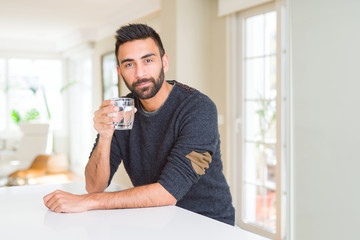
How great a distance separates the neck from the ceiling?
3.29m

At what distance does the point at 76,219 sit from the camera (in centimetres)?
108

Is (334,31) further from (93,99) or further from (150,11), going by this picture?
(93,99)

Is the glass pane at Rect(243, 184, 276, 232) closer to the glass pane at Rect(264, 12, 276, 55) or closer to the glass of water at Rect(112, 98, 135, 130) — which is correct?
the glass pane at Rect(264, 12, 276, 55)

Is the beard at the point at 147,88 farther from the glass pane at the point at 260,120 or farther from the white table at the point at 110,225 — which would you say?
the glass pane at the point at 260,120

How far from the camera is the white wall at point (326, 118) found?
2502 millimetres

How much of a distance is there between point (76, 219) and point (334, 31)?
2132 millimetres

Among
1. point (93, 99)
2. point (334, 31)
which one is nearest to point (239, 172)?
point (334, 31)

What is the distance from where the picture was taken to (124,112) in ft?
4.20

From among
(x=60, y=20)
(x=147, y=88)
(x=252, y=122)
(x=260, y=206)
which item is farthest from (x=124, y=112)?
(x=60, y=20)

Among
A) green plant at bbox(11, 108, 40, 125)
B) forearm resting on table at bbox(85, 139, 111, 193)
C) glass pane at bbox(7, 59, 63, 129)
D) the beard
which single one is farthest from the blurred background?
green plant at bbox(11, 108, 40, 125)

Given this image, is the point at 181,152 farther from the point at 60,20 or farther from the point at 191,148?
the point at 60,20

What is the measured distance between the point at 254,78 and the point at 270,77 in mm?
210

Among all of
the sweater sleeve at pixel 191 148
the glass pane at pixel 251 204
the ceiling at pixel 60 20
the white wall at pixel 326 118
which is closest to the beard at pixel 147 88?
the sweater sleeve at pixel 191 148

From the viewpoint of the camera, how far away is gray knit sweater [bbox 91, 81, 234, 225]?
1.33 m
